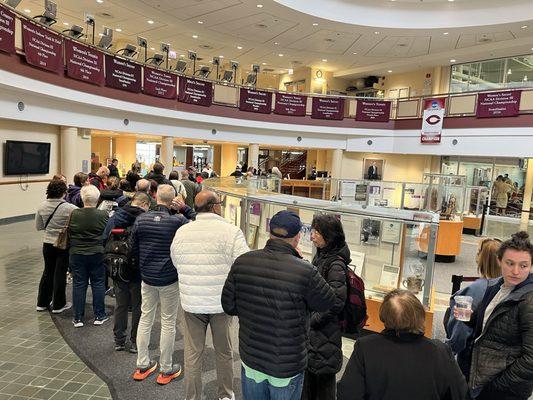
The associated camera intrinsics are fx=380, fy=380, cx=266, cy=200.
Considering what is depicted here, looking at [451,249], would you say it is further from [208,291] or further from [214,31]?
[214,31]

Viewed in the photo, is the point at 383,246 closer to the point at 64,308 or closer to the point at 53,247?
the point at 53,247

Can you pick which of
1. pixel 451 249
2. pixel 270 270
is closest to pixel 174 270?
pixel 270 270

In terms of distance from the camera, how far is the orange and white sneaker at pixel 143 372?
3.44m

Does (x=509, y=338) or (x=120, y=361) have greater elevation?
(x=509, y=338)

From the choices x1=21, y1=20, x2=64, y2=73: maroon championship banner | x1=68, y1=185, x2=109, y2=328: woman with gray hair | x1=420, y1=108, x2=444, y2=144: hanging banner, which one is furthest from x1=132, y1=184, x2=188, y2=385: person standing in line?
x1=420, y1=108, x2=444, y2=144: hanging banner

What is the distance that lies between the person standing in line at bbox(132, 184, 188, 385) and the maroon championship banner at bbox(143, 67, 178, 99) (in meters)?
10.6

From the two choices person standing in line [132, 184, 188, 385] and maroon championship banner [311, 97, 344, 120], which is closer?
person standing in line [132, 184, 188, 385]

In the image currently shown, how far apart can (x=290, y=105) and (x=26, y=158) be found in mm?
10635

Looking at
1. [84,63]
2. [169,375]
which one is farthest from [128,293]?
[84,63]

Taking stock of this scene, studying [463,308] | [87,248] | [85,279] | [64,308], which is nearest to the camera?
[463,308]

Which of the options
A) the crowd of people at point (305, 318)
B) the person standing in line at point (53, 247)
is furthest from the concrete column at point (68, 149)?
the crowd of people at point (305, 318)

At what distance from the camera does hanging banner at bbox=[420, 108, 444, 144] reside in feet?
53.4

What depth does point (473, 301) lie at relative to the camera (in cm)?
260

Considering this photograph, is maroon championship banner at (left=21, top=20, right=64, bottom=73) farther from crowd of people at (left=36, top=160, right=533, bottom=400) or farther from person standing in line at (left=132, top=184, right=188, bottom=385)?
person standing in line at (left=132, top=184, right=188, bottom=385)
